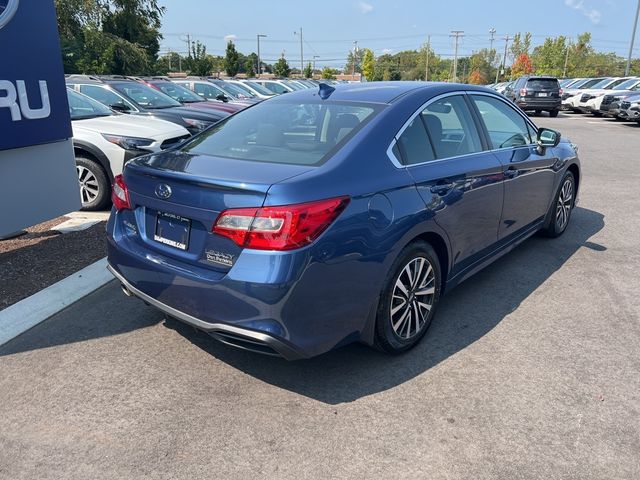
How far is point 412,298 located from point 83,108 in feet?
20.2

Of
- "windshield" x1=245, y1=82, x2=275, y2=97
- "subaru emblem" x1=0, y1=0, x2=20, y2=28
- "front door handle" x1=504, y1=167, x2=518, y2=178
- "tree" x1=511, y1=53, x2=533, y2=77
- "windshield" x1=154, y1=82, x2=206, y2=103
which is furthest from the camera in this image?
"tree" x1=511, y1=53, x2=533, y2=77

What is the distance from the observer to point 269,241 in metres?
2.63

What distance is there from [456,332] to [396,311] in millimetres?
733

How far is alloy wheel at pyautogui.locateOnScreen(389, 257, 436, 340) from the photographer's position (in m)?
3.28

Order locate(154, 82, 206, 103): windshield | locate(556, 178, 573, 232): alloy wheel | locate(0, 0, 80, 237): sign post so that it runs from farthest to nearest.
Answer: locate(154, 82, 206, 103): windshield, locate(556, 178, 573, 232): alloy wheel, locate(0, 0, 80, 237): sign post

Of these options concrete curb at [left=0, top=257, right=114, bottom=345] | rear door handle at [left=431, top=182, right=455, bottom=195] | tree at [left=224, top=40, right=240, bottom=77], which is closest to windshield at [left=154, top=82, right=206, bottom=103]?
concrete curb at [left=0, top=257, right=114, bottom=345]

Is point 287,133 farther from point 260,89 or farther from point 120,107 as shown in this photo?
point 260,89

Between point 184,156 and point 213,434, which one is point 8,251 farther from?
point 213,434

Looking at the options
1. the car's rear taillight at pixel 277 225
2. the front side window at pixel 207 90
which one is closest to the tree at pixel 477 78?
the front side window at pixel 207 90

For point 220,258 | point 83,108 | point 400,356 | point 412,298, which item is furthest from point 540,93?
point 220,258

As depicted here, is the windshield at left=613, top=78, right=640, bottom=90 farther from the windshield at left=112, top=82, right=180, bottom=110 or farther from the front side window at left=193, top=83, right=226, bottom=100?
the windshield at left=112, top=82, right=180, bottom=110

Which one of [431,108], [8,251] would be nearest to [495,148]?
[431,108]

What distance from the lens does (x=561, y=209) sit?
19.2 feet

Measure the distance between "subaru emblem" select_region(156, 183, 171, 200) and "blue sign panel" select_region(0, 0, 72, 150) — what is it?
101 inches
